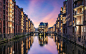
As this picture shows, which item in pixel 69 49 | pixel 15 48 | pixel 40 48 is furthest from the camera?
pixel 40 48

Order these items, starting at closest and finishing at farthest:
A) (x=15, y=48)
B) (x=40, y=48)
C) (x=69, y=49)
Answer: (x=69, y=49) → (x=15, y=48) → (x=40, y=48)

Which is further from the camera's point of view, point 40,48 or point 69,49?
point 40,48

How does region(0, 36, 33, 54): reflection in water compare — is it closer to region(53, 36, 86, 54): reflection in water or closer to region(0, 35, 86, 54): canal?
region(0, 35, 86, 54): canal

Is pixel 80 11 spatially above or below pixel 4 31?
above

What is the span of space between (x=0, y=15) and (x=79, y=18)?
43321 mm

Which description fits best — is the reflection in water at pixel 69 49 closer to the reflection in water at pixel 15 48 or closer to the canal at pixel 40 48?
the canal at pixel 40 48

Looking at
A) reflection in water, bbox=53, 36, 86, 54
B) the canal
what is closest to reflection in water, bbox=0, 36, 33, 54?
the canal

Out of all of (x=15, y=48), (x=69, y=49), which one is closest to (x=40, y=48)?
(x=15, y=48)

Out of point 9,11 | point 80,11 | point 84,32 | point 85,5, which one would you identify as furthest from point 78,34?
point 9,11

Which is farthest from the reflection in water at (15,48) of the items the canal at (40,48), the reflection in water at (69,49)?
the reflection in water at (69,49)

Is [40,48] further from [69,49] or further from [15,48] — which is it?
[69,49]

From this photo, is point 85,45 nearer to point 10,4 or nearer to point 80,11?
point 80,11

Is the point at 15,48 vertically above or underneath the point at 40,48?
above

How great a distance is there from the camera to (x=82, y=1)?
31.6m
